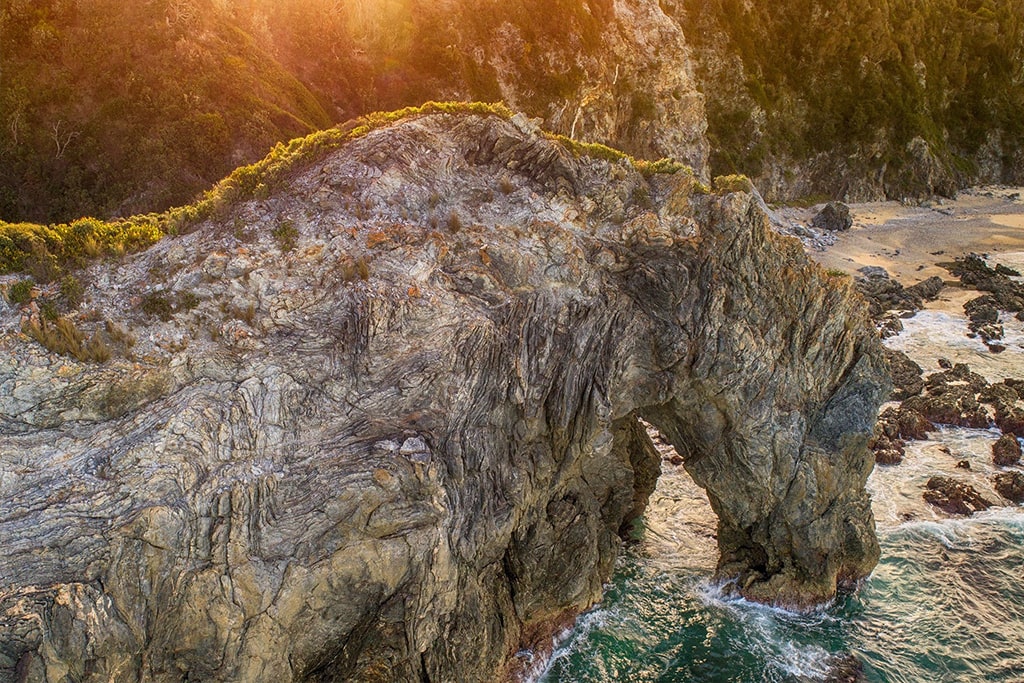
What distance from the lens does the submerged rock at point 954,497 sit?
31.8 metres

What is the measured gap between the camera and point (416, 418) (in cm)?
1792

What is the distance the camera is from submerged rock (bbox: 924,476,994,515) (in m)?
31.8

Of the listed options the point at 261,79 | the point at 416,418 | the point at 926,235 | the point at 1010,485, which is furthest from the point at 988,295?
the point at 261,79

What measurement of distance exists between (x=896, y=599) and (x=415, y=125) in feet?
83.2

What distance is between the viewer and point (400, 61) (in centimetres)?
6938

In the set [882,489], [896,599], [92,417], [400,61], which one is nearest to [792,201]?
[400,61]

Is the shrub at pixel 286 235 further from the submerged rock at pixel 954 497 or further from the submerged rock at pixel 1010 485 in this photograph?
the submerged rock at pixel 1010 485

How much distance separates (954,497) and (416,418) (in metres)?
28.2

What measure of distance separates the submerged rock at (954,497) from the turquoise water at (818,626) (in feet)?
8.15

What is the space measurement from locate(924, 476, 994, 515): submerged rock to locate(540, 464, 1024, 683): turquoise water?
2.48 meters

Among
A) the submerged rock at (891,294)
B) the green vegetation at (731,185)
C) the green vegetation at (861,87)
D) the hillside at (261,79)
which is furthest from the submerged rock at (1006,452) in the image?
the green vegetation at (861,87)

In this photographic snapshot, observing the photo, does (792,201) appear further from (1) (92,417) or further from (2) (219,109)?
(1) (92,417)

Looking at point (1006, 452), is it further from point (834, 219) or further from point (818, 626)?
point (834, 219)

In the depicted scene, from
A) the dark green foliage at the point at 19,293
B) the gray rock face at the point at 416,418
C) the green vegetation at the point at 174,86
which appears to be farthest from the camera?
the green vegetation at the point at 174,86
